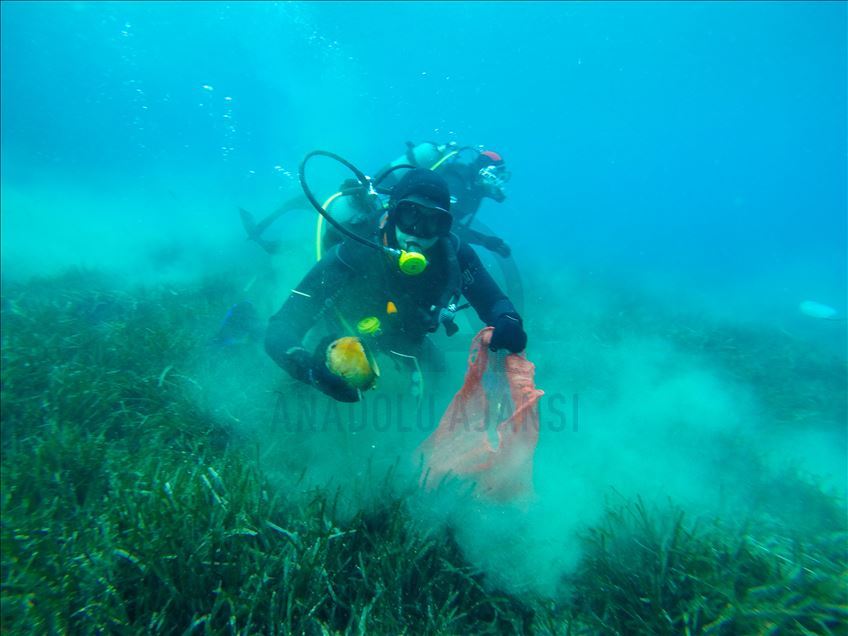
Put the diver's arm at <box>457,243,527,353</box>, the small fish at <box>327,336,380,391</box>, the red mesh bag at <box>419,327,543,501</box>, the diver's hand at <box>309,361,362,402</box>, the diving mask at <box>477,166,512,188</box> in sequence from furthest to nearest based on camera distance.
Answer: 1. the diving mask at <box>477,166,512,188</box>
2. the diver's arm at <box>457,243,527,353</box>
3. the red mesh bag at <box>419,327,543,501</box>
4. the diver's hand at <box>309,361,362,402</box>
5. the small fish at <box>327,336,380,391</box>

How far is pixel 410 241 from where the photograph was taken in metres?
3.05

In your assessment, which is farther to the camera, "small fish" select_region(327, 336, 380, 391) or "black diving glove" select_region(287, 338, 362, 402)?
"black diving glove" select_region(287, 338, 362, 402)

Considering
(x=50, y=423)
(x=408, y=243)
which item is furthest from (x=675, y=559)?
(x=50, y=423)

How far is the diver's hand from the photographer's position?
2398 mm

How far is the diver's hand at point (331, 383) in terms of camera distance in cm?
240

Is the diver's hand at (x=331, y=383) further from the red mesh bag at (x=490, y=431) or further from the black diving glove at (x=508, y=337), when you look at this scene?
the black diving glove at (x=508, y=337)

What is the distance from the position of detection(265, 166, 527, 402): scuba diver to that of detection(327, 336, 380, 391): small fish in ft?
1.11

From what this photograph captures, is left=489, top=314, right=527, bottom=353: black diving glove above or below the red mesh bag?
above

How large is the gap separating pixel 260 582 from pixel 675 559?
223 cm

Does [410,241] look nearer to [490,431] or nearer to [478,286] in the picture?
[478,286]

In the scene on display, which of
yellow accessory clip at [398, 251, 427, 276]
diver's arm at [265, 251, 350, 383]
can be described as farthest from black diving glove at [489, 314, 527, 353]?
diver's arm at [265, 251, 350, 383]

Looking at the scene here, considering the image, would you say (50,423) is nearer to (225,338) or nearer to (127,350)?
(127,350)

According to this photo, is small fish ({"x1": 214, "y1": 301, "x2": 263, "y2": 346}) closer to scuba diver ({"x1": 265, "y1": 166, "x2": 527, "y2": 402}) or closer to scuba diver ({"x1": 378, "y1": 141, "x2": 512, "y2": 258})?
scuba diver ({"x1": 265, "y1": 166, "x2": 527, "y2": 402})

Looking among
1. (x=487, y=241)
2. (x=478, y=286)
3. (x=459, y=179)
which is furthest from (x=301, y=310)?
(x=459, y=179)
